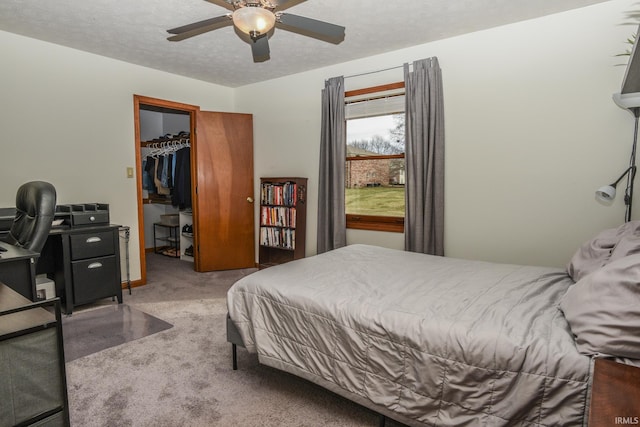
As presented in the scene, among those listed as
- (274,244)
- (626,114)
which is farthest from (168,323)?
(626,114)

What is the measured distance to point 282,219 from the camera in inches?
172

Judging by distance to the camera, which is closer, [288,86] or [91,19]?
[91,19]

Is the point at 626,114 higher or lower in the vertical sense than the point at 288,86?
lower

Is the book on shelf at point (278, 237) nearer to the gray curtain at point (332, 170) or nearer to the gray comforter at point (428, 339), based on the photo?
the gray curtain at point (332, 170)

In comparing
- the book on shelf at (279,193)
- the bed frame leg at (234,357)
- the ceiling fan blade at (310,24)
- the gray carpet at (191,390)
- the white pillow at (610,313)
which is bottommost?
the gray carpet at (191,390)

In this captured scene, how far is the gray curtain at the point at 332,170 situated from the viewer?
12.5ft

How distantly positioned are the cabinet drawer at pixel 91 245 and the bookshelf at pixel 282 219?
173 cm

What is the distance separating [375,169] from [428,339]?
261 centimetres

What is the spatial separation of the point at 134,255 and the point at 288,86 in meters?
2.68

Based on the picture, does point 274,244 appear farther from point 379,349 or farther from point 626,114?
point 626,114

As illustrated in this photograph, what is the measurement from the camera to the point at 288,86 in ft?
14.3

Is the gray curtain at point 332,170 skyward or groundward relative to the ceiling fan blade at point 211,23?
groundward

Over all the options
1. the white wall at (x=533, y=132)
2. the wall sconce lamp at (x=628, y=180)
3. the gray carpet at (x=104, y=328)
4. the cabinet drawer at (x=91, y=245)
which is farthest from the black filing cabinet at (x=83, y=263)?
the wall sconce lamp at (x=628, y=180)

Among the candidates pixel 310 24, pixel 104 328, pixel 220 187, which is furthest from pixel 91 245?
pixel 310 24
